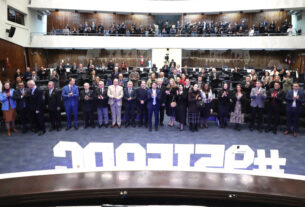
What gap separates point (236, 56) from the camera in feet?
77.2

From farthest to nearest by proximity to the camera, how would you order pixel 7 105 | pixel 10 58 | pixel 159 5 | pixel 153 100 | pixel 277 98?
pixel 159 5 → pixel 10 58 → pixel 153 100 → pixel 277 98 → pixel 7 105

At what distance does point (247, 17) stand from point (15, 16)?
778 inches

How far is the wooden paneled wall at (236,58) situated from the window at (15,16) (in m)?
14.0

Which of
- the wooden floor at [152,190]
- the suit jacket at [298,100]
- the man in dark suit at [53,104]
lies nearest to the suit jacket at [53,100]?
the man in dark suit at [53,104]

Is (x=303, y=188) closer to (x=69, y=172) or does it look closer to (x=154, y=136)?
(x=69, y=172)

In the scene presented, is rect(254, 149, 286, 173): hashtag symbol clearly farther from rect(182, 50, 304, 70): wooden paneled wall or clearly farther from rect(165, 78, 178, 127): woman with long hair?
rect(182, 50, 304, 70): wooden paneled wall

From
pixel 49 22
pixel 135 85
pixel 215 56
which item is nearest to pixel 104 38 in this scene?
pixel 49 22

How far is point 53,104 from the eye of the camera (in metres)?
8.37

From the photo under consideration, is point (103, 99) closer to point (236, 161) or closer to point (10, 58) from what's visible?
point (236, 161)

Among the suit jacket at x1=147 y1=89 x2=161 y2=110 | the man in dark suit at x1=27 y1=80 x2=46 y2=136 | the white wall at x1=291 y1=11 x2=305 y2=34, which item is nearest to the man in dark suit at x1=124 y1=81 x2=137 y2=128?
the suit jacket at x1=147 y1=89 x2=161 y2=110

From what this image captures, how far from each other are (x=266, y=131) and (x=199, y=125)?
2.30m

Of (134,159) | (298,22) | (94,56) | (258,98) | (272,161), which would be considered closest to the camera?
(134,159)

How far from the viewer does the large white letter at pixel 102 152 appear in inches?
130

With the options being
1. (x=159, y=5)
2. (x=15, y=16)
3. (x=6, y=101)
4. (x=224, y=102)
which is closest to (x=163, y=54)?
(x=159, y=5)
